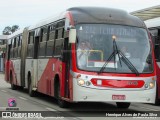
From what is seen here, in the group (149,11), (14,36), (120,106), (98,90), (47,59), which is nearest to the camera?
(98,90)

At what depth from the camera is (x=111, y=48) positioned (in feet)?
44.3

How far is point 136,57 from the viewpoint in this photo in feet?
44.5

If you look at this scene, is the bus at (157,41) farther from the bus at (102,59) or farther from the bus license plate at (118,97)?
the bus license plate at (118,97)

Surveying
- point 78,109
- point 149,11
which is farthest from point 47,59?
point 149,11

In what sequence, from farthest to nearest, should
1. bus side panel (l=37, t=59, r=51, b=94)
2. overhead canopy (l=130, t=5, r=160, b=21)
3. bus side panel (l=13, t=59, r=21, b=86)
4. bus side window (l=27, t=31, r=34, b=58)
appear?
overhead canopy (l=130, t=5, r=160, b=21) → bus side panel (l=13, t=59, r=21, b=86) → bus side window (l=27, t=31, r=34, b=58) → bus side panel (l=37, t=59, r=51, b=94)

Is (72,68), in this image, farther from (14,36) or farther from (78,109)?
(14,36)

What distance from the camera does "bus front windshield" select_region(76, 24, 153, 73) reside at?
13.3 m

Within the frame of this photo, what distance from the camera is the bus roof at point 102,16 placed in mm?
13992

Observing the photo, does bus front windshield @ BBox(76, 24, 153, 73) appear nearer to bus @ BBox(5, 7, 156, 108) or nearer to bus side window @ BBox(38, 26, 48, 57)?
bus @ BBox(5, 7, 156, 108)

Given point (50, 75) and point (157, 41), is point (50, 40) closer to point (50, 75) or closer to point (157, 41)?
point (50, 75)

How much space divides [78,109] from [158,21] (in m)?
5.10

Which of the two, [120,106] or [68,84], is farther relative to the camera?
[120,106]

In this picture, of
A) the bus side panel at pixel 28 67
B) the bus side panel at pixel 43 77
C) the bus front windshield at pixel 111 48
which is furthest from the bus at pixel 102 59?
the bus side panel at pixel 28 67

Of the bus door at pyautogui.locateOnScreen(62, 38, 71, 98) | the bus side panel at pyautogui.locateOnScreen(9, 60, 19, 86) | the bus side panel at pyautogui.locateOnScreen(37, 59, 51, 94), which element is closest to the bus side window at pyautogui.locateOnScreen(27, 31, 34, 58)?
the bus side panel at pyautogui.locateOnScreen(37, 59, 51, 94)
